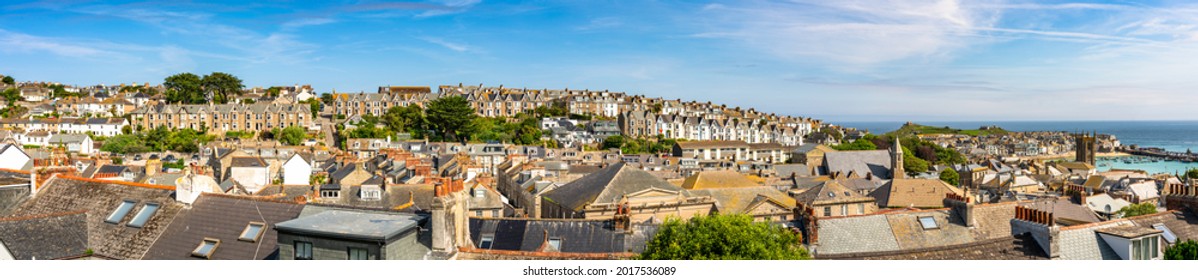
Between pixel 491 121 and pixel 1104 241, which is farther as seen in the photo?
pixel 491 121

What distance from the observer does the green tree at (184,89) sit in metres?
66.9

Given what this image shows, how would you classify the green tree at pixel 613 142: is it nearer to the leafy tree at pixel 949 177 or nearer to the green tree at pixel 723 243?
the leafy tree at pixel 949 177

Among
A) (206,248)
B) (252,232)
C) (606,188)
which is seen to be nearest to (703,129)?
(606,188)

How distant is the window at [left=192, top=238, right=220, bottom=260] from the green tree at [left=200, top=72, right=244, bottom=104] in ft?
216

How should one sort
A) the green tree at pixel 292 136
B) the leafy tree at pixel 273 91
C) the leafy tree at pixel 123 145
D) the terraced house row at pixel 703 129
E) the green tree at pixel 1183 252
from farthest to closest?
the leafy tree at pixel 273 91
the terraced house row at pixel 703 129
the green tree at pixel 292 136
the leafy tree at pixel 123 145
the green tree at pixel 1183 252

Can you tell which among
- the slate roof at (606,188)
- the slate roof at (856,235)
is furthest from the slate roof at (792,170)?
the slate roof at (856,235)

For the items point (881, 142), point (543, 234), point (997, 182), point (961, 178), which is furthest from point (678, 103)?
point (543, 234)

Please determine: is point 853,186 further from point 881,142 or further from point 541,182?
point 881,142

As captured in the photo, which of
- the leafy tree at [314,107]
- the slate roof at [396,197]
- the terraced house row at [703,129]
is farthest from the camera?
the terraced house row at [703,129]

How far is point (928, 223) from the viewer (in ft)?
45.0

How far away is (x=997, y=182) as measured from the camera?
141 feet

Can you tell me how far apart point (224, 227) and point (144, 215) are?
146cm

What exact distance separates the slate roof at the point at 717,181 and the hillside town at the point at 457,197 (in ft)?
0.33

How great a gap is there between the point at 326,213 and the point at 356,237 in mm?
1583
